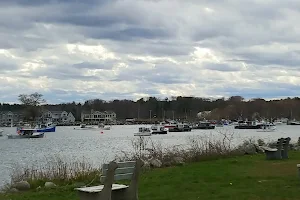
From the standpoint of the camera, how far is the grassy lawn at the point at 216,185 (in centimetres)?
1073

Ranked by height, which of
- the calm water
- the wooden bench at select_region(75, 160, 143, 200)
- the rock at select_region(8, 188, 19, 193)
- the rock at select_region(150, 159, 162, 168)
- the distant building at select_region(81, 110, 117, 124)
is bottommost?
the calm water

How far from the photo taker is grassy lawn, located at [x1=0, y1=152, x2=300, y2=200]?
35.2 feet

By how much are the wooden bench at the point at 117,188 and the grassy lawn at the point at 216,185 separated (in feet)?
4.79

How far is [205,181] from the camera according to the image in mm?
13148

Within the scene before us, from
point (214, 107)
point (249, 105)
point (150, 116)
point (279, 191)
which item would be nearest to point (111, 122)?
point (150, 116)

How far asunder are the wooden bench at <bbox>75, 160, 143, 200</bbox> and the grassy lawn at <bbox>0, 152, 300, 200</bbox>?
57.5 inches

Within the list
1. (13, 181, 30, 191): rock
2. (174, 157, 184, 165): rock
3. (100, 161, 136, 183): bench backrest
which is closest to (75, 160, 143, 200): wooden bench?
(100, 161, 136, 183): bench backrest

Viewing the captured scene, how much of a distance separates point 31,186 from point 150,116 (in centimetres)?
16538

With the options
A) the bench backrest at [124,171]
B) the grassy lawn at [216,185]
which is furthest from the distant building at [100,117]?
the bench backrest at [124,171]

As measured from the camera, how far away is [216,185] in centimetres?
1226

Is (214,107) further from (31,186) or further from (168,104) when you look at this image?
(31,186)

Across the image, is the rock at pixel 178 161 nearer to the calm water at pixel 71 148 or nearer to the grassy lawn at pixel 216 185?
the grassy lawn at pixel 216 185

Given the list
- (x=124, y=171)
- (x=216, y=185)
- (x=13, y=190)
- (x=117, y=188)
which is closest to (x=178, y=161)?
(x=216, y=185)

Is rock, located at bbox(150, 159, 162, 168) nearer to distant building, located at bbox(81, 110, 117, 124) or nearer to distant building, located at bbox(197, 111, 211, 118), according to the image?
distant building, located at bbox(197, 111, 211, 118)
